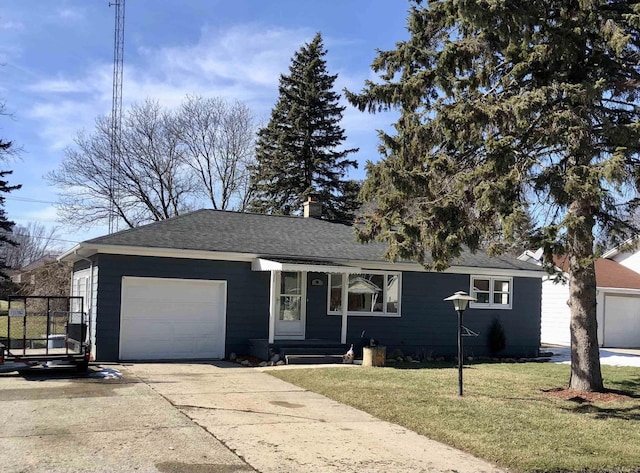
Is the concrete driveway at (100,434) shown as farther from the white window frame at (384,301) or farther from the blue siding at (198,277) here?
the white window frame at (384,301)

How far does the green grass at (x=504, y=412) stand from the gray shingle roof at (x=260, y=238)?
3.78 m

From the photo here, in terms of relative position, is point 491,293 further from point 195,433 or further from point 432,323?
point 195,433

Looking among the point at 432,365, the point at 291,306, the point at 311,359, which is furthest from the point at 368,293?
the point at 311,359

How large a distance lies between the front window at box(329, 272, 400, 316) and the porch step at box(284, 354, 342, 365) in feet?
6.03

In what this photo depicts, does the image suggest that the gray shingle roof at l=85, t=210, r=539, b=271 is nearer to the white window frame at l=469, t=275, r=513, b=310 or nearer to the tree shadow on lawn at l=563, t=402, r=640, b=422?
the white window frame at l=469, t=275, r=513, b=310

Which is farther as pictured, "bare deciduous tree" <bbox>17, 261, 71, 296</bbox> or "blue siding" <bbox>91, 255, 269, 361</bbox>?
"bare deciduous tree" <bbox>17, 261, 71, 296</bbox>

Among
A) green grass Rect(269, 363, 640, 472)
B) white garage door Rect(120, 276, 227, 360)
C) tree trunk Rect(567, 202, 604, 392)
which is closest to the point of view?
green grass Rect(269, 363, 640, 472)

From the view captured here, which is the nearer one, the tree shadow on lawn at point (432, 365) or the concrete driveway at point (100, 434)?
the concrete driveway at point (100, 434)

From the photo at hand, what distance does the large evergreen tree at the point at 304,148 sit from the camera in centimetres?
3369

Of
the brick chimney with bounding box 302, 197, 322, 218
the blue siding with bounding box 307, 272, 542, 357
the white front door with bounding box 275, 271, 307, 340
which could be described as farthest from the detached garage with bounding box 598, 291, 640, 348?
the white front door with bounding box 275, 271, 307, 340

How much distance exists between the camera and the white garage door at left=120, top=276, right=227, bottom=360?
14.3 metres

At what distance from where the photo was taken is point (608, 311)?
25.3m

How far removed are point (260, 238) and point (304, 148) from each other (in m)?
18.1

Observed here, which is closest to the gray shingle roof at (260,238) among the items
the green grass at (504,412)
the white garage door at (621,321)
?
the green grass at (504,412)
